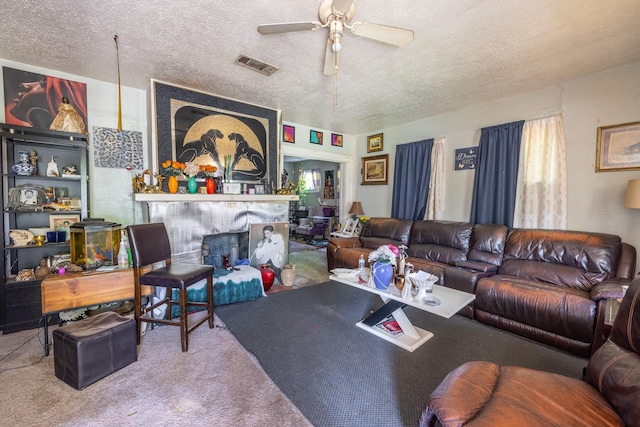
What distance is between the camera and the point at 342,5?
1533 mm

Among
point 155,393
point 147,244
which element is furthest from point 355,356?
point 147,244

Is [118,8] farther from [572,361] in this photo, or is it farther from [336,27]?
[572,361]

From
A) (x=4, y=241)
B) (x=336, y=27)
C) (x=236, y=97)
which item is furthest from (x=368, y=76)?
(x=4, y=241)

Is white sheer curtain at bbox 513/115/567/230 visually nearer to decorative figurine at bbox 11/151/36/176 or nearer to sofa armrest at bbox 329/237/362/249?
sofa armrest at bbox 329/237/362/249

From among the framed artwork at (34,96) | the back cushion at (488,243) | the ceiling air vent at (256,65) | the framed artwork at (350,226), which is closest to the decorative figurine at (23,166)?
the framed artwork at (34,96)

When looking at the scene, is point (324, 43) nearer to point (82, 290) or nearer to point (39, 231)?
point (82, 290)

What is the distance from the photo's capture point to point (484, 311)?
266 centimetres

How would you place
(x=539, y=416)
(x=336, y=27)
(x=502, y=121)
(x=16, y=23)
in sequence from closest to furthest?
1. (x=539, y=416)
2. (x=336, y=27)
3. (x=16, y=23)
4. (x=502, y=121)

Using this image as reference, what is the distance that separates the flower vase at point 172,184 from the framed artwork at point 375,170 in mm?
3495

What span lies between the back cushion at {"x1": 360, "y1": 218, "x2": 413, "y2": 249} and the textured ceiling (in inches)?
76.0

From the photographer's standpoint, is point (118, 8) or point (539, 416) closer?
point (539, 416)

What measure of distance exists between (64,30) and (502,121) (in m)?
4.67

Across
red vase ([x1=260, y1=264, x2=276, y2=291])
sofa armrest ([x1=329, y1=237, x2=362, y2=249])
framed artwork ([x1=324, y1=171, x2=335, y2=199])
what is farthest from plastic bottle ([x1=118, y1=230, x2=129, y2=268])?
framed artwork ([x1=324, y1=171, x2=335, y2=199])

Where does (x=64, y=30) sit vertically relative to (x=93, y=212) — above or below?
above
